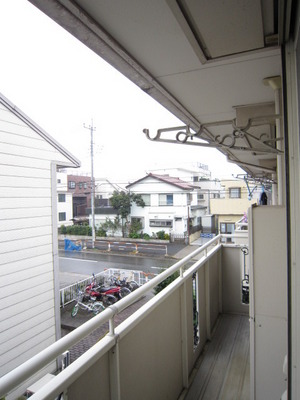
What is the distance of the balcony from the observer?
64 centimetres

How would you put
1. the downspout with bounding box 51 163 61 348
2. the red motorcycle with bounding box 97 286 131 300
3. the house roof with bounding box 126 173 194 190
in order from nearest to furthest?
the downspout with bounding box 51 163 61 348, the red motorcycle with bounding box 97 286 131 300, the house roof with bounding box 126 173 194 190

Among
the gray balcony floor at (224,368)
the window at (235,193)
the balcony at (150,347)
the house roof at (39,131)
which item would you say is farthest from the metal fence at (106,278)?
the window at (235,193)

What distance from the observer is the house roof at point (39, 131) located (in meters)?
1.45

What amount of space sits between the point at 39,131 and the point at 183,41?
4.11ft

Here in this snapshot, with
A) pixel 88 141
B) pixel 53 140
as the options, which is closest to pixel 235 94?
pixel 53 140

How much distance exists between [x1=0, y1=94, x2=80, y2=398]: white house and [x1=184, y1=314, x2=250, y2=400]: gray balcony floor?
0.96 metres

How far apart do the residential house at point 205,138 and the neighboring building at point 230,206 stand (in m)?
4.07

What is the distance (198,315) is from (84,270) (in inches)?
85.1

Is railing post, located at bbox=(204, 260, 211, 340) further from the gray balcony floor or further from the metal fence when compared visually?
the metal fence

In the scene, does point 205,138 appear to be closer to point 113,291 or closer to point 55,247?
point 55,247

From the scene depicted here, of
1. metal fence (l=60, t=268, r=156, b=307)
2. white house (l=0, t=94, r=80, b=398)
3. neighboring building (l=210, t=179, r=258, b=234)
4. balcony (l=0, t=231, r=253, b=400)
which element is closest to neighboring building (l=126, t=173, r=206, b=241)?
neighboring building (l=210, t=179, r=258, b=234)

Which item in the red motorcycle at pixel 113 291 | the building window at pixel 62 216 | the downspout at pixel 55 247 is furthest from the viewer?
the red motorcycle at pixel 113 291

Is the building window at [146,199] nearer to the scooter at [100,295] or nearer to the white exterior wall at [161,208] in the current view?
the white exterior wall at [161,208]

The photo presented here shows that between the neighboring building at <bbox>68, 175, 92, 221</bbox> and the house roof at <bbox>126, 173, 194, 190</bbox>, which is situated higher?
the house roof at <bbox>126, 173, 194, 190</bbox>
